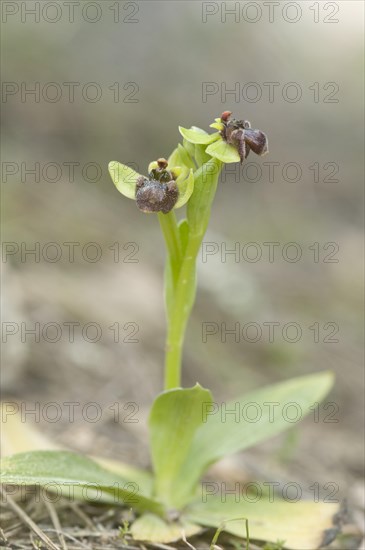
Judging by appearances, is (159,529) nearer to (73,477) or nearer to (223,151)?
(73,477)

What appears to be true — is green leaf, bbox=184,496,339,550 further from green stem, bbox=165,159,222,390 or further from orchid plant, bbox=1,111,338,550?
green stem, bbox=165,159,222,390

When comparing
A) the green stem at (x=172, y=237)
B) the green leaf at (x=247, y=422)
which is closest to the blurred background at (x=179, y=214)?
the green leaf at (x=247, y=422)

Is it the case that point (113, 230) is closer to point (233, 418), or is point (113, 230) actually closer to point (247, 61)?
point (233, 418)

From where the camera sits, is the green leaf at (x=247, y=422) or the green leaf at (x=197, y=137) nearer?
the green leaf at (x=197, y=137)

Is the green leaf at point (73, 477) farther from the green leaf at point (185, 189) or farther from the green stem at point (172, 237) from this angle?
the green leaf at point (185, 189)

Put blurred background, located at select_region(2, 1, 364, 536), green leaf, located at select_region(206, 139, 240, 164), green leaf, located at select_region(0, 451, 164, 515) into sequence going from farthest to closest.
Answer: blurred background, located at select_region(2, 1, 364, 536) < green leaf, located at select_region(206, 139, 240, 164) < green leaf, located at select_region(0, 451, 164, 515)

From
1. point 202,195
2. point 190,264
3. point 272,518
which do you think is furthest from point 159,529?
point 202,195

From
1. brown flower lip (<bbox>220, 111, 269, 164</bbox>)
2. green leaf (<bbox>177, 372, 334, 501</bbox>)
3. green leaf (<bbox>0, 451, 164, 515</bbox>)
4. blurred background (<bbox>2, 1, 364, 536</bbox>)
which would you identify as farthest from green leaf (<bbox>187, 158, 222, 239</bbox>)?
blurred background (<bbox>2, 1, 364, 536</bbox>)
